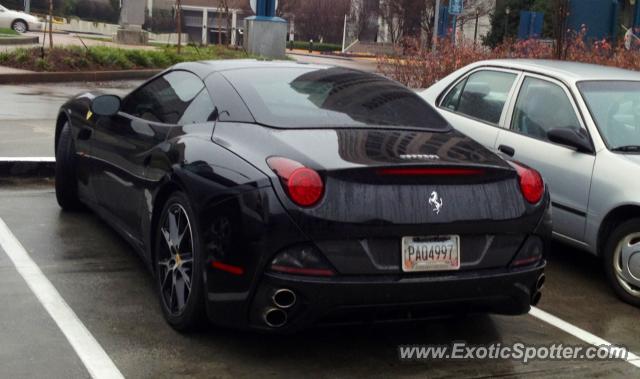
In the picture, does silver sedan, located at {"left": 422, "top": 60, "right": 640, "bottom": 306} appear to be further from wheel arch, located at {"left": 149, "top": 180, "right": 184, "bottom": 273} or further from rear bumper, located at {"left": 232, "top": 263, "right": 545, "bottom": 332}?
wheel arch, located at {"left": 149, "top": 180, "right": 184, "bottom": 273}

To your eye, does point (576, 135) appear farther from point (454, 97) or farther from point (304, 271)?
point (304, 271)

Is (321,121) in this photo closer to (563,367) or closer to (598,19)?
(563,367)

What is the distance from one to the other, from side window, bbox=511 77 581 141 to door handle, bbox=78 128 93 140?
323cm

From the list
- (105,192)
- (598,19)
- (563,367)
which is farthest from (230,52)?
(563,367)

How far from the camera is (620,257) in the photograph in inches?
237

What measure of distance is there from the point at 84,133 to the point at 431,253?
132 inches

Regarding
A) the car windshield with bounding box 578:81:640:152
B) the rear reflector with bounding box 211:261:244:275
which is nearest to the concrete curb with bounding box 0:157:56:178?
the rear reflector with bounding box 211:261:244:275

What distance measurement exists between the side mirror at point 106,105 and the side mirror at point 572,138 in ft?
10.0

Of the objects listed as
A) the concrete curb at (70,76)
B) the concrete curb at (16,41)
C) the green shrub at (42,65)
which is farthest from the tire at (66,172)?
the concrete curb at (16,41)

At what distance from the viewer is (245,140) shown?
4.68 metres

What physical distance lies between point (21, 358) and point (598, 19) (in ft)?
81.9

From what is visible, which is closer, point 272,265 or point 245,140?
point 272,265

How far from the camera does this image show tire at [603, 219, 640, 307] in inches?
232

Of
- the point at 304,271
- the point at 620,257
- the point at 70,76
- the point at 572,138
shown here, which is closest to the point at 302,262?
the point at 304,271
